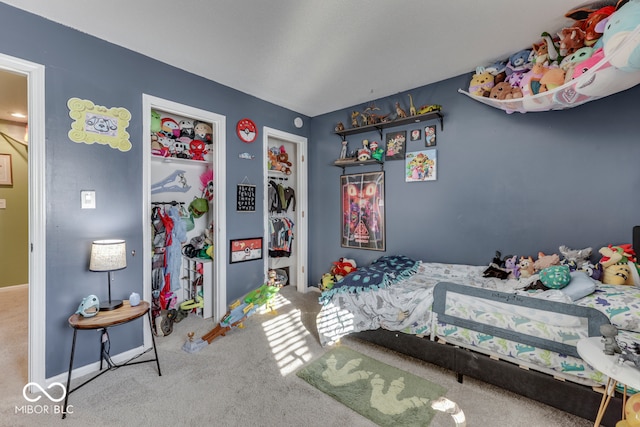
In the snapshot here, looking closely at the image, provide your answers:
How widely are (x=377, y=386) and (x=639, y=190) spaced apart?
239 cm

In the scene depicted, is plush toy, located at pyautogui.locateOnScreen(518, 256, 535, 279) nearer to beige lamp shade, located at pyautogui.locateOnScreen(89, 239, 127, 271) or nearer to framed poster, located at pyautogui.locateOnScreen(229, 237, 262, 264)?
framed poster, located at pyautogui.locateOnScreen(229, 237, 262, 264)

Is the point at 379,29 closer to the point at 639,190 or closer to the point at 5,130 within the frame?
the point at 639,190

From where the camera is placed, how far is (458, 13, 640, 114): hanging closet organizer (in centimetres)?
149

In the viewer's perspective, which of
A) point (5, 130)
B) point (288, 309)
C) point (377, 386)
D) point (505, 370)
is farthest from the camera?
point (5, 130)

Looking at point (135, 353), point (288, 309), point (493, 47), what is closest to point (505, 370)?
point (288, 309)

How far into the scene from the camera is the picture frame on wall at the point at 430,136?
296cm

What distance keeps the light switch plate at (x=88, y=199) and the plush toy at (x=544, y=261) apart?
11.8 feet

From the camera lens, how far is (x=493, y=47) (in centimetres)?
229

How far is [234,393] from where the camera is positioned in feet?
6.07

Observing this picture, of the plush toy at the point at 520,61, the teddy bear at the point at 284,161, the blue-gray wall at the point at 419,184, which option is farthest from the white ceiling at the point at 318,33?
the teddy bear at the point at 284,161

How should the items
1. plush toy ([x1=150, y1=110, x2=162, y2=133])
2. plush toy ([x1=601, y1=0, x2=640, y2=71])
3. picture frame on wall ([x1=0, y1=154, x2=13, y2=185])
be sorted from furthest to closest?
1. picture frame on wall ([x1=0, y1=154, x2=13, y2=185])
2. plush toy ([x1=150, y1=110, x2=162, y2=133])
3. plush toy ([x1=601, y1=0, x2=640, y2=71])

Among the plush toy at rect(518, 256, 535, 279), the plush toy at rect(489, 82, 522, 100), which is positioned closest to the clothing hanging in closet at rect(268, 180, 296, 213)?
the plush toy at rect(489, 82, 522, 100)

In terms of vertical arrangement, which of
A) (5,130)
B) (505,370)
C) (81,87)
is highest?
(5,130)

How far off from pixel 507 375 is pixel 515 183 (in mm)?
1645
